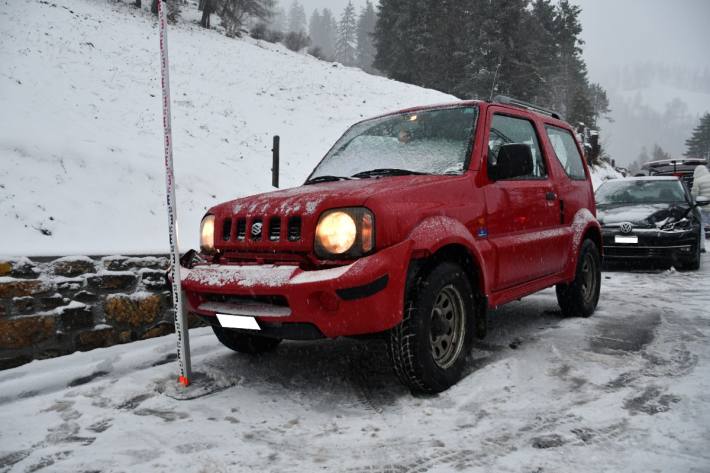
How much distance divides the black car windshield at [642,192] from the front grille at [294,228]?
26.1 feet

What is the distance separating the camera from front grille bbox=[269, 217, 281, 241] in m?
3.08

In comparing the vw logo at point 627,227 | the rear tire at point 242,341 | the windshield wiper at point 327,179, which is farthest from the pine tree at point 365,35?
the rear tire at point 242,341

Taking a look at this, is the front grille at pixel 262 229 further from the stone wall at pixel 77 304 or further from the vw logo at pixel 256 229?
the stone wall at pixel 77 304

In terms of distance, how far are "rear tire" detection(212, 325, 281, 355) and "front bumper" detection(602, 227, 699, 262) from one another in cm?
638

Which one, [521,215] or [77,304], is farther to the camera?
[521,215]

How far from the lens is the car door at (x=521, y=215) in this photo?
12.3 feet

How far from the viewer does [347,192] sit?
2.99 metres

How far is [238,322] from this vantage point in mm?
3078

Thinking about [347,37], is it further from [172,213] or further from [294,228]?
[294,228]

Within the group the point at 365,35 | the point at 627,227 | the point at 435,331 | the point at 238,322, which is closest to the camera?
the point at 238,322

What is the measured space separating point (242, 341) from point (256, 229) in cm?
122

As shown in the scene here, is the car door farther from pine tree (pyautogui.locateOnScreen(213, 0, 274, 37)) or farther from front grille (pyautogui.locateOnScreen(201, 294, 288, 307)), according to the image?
pine tree (pyautogui.locateOnScreen(213, 0, 274, 37))

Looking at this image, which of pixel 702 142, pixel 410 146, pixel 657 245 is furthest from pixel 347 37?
pixel 410 146

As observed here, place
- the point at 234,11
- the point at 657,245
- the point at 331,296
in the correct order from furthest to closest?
the point at 234,11
the point at 657,245
the point at 331,296
